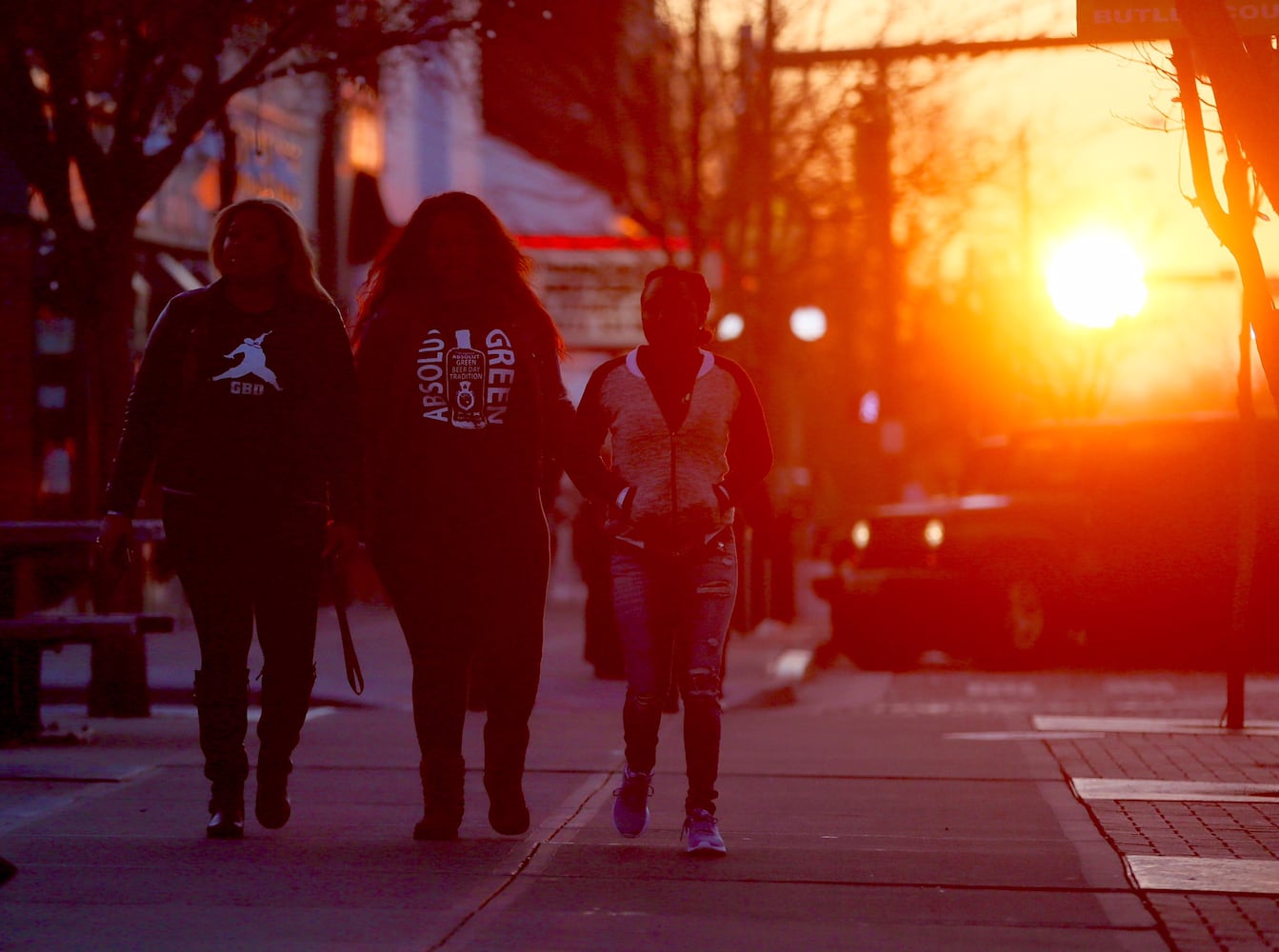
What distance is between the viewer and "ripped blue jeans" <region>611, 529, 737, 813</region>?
22.1 ft

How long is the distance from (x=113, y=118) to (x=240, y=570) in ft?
17.5

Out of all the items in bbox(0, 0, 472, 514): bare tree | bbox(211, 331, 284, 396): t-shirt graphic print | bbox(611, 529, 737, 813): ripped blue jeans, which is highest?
bbox(0, 0, 472, 514): bare tree

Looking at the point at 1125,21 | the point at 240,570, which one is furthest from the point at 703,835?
the point at 1125,21

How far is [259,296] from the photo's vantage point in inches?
278

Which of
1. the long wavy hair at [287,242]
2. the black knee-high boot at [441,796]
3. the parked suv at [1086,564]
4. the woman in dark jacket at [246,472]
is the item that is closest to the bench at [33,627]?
the woman in dark jacket at [246,472]

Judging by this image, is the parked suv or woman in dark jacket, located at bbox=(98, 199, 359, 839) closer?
woman in dark jacket, located at bbox=(98, 199, 359, 839)

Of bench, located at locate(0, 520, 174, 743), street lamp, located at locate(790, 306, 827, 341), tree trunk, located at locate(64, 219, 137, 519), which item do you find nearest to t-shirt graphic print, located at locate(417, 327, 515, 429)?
bench, located at locate(0, 520, 174, 743)

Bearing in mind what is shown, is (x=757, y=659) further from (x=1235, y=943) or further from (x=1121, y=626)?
(x=1235, y=943)

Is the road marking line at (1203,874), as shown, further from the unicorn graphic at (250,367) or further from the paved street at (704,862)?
the unicorn graphic at (250,367)

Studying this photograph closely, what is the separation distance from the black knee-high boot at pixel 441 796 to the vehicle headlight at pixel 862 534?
10.3 m

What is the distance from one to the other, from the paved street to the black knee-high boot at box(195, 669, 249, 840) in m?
0.10

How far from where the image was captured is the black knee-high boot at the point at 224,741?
6.88 metres

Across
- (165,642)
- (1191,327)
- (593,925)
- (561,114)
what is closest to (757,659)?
(165,642)

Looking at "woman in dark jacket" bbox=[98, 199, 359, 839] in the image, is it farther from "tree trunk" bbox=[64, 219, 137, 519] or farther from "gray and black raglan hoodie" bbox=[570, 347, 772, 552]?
"tree trunk" bbox=[64, 219, 137, 519]
